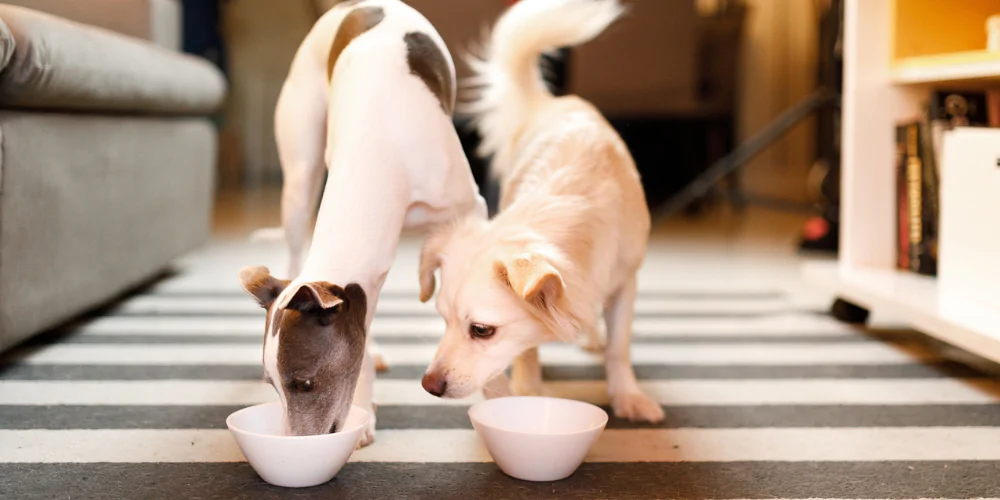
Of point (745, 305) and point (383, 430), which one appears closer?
point (383, 430)

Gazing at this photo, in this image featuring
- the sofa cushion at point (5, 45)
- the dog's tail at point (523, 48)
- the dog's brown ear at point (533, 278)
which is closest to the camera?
the dog's brown ear at point (533, 278)

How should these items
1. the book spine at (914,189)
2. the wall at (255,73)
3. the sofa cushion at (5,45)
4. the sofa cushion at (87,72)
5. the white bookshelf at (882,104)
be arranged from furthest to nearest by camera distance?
the wall at (255,73) < the book spine at (914,189) < the white bookshelf at (882,104) < the sofa cushion at (87,72) < the sofa cushion at (5,45)

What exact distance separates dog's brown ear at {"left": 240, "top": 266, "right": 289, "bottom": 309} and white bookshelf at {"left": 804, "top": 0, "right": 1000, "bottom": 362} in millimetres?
1311

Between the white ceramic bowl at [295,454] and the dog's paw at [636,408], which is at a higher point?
the white ceramic bowl at [295,454]

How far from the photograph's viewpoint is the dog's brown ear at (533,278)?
3.65ft

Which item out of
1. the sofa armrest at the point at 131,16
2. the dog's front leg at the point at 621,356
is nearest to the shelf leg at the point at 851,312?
the dog's front leg at the point at 621,356

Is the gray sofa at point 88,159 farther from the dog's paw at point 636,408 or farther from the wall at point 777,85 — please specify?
the wall at point 777,85

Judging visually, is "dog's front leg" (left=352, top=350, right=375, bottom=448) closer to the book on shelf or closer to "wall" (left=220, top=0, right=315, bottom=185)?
the book on shelf

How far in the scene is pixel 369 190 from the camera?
1.19 metres

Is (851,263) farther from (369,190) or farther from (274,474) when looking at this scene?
(274,474)

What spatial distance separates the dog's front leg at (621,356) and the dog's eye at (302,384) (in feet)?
1.99

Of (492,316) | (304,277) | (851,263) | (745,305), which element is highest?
(304,277)

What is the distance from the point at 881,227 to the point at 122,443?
70.3 inches

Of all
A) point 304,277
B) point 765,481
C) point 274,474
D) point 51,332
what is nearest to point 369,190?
point 304,277
